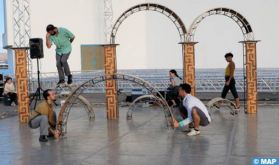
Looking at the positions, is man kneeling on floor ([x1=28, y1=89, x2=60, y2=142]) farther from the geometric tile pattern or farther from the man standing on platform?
the geometric tile pattern

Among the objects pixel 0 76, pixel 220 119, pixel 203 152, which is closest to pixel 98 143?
pixel 203 152

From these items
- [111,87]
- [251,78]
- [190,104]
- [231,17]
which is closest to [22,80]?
[111,87]

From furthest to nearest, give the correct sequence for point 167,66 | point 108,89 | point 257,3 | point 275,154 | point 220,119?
point 167,66, point 257,3, point 108,89, point 220,119, point 275,154

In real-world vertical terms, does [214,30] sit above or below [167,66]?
above

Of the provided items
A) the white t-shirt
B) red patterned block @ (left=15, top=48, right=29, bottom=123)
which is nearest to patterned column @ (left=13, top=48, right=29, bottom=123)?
red patterned block @ (left=15, top=48, right=29, bottom=123)

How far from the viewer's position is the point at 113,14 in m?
31.1

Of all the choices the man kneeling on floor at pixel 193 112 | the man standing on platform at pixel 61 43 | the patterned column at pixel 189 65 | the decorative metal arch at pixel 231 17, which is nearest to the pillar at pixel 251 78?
the decorative metal arch at pixel 231 17

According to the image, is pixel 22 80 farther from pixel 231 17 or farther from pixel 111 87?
pixel 231 17

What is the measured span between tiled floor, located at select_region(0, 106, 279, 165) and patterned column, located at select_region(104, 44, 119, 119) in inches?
23.4

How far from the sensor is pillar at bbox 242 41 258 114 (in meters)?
12.9

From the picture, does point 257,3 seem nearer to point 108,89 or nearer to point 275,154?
point 108,89

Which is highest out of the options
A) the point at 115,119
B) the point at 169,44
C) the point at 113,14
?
the point at 113,14

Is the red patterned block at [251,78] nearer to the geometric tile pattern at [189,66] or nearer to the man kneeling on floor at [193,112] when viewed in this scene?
the geometric tile pattern at [189,66]

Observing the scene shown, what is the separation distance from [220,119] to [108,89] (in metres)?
3.17
